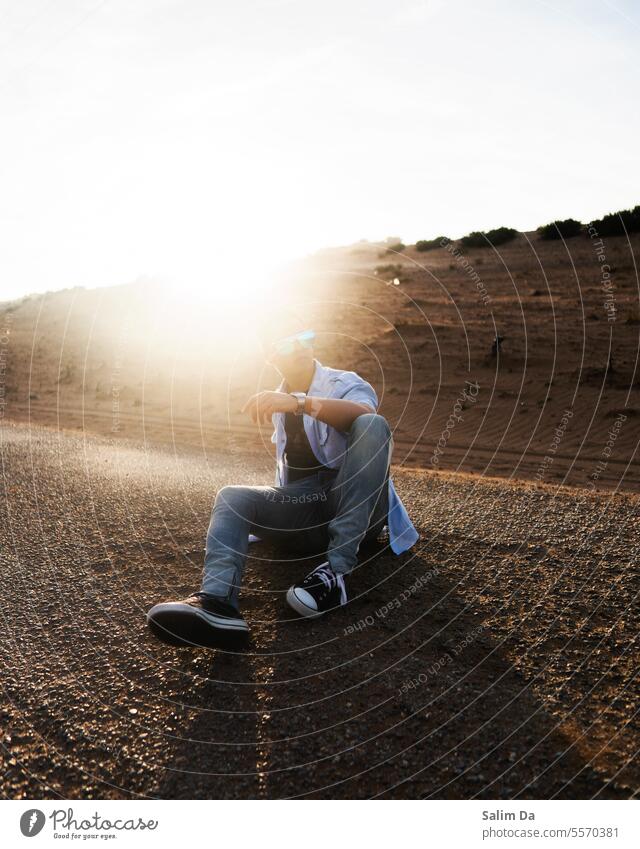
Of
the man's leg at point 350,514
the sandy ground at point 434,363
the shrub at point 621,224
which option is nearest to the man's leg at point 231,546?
the man's leg at point 350,514

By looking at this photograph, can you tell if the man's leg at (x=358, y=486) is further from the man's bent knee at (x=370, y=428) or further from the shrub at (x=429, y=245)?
the shrub at (x=429, y=245)

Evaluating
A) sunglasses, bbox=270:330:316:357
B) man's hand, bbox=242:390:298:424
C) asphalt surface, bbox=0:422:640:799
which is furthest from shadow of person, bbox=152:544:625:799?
sunglasses, bbox=270:330:316:357

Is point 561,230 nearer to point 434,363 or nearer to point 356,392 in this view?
point 434,363

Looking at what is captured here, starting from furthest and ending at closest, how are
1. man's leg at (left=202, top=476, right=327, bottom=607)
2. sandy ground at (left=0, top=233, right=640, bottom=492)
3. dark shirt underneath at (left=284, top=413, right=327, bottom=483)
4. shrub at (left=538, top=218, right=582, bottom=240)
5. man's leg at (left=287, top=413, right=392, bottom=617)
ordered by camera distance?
shrub at (left=538, top=218, right=582, bottom=240) < sandy ground at (left=0, top=233, right=640, bottom=492) < dark shirt underneath at (left=284, top=413, right=327, bottom=483) < man's leg at (left=287, top=413, right=392, bottom=617) < man's leg at (left=202, top=476, right=327, bottom=607)

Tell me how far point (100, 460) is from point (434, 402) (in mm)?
6936

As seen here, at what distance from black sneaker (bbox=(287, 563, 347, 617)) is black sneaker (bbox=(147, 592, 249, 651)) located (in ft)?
1.11

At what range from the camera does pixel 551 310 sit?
54.4 ft

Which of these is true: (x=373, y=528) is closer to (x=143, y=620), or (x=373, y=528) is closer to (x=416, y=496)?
(x=143, y=620)

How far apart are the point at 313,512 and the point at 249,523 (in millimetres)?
430

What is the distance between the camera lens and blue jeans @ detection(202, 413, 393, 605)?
308 centimetres

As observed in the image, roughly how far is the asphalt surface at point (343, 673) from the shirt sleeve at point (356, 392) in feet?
3.39

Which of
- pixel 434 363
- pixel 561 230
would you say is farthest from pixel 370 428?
pixel 561 230

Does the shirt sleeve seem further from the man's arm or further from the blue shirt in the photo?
the man's arm
